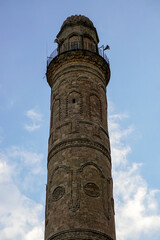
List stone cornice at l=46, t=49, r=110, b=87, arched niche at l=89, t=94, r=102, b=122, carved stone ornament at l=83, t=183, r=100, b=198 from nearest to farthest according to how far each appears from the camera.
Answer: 1. carved stone ornament at l=83, t=183, r=100, b=198
2. arched niche at l=89, t=94, r=102, b=122
3. stone cornice at l=46, t=49, r=110, b=87

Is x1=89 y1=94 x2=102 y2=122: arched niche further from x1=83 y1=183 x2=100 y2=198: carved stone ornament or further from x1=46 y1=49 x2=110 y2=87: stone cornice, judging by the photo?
x1=83 y1=183 x2=100 y2=198: carved stone ornament

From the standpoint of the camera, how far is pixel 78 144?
19.1m

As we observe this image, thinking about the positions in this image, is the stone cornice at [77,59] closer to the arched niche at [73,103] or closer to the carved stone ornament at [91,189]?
the arched niche at [73,103]

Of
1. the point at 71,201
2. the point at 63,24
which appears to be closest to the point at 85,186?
the point at 71,201

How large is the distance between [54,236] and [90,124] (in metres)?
6.23

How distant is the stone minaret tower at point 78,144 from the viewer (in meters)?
16.9

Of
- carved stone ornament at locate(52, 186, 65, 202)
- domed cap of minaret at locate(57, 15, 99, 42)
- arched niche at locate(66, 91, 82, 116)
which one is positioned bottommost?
carved stone ornament at locate(52, 186, 65, 202)

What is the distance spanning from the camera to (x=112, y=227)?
57.9 ft

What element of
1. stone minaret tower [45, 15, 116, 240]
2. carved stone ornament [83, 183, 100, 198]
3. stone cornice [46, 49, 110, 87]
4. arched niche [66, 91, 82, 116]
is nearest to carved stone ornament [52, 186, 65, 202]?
stone minaret tower [45, 15, 116, 240]

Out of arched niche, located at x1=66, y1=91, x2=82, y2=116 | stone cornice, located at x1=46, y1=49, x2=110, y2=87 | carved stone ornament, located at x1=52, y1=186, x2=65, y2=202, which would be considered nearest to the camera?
carved stone ornament, located at x1=52, y1=186, x2=65, y2=202

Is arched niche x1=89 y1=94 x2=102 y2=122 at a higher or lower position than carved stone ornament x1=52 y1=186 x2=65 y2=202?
Answer: higher

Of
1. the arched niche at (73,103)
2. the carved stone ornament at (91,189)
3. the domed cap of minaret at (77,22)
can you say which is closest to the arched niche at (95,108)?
the arched niche at (73,103)

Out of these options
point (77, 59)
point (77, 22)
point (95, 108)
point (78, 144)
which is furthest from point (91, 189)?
point (77, 22)

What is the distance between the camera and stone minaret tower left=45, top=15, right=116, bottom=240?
16875 millimetres
